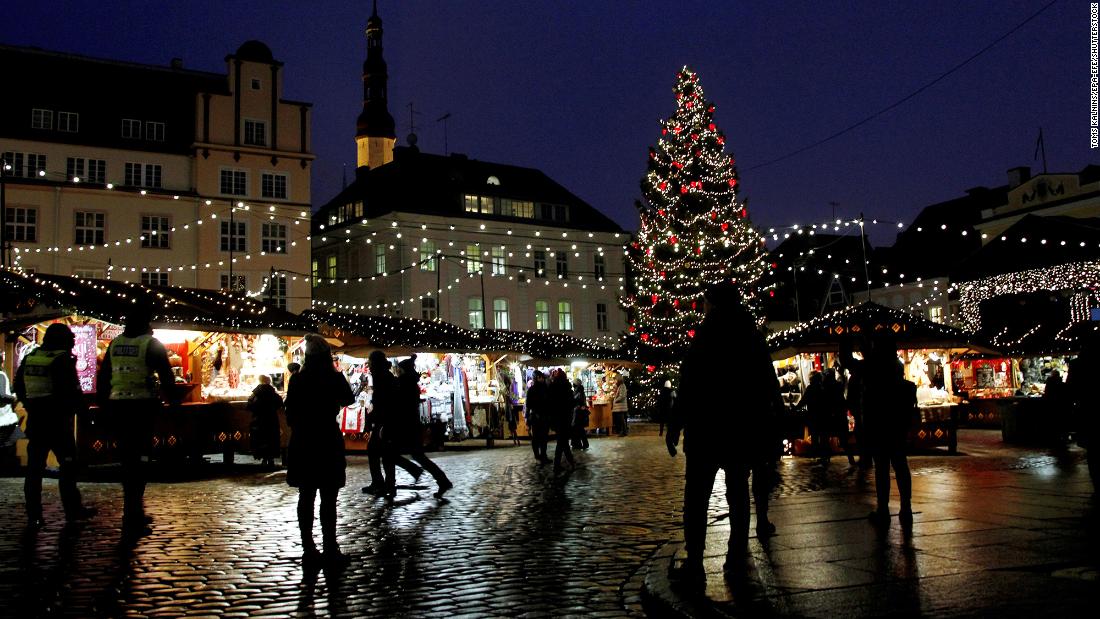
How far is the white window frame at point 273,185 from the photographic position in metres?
Result: 45.7

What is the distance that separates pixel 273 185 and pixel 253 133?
258 centimetres

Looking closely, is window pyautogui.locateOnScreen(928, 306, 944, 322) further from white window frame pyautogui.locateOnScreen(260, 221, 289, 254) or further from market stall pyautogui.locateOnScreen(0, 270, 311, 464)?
market stall pyautogui.locateOnScreen(0, 270, 311, 464)

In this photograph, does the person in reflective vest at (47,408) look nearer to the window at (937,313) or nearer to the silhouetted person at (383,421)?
the silhouetted person at (383,421)

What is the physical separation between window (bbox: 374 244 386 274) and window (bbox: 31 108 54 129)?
53.6ft

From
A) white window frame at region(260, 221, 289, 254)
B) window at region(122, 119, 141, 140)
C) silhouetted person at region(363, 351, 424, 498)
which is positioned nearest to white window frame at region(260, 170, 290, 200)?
white window frame at region(260, 221, 289, 254)

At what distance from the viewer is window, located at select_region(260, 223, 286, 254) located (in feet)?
149

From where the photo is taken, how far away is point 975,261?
42.1 meters

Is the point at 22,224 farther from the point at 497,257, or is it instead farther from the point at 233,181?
the point at 497,257

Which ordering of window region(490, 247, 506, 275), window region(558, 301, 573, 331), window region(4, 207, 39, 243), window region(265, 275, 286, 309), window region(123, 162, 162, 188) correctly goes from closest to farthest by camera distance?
→ window region(4, 207, 39, 243) → window region(123, 162, 162, 188) → window region(265, 275, 286, 309) → window region(490, 247, 506, 275) → window region(558, 301, 573, 331)

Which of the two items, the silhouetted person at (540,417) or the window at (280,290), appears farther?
the window at (280,290)

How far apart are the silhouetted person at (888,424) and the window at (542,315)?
4807 centimetres

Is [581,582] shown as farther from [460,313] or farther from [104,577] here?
[460,313]

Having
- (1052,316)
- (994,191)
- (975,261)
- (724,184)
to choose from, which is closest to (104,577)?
(724,184)

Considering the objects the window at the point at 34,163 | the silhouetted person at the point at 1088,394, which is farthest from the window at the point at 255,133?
the silhouetted person at the point at 1088,394
